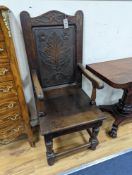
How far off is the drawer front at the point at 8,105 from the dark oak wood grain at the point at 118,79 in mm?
719

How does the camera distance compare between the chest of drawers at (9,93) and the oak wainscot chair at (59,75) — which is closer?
the chest of drawers at (9,93)

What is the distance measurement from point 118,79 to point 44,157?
0.95 m

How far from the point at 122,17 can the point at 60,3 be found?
2.12 feet

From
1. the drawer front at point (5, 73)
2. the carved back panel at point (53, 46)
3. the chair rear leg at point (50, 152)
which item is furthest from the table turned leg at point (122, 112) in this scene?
the drawer front at point (5, 73)

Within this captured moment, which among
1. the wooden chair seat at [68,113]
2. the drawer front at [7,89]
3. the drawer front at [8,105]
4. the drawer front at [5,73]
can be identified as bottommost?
the wooden chair seat at [68,113]

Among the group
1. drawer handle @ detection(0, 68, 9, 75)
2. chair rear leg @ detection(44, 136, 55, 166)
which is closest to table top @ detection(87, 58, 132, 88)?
chair rear leg @ detection(44, 136, 55, 166)

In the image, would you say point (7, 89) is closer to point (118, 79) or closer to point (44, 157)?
point (44, 157)

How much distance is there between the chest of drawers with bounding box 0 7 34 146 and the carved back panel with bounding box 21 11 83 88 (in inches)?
8.1

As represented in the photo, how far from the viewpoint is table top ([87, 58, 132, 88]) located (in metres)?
1.14

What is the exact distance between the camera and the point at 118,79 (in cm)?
117

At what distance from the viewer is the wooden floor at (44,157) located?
128 centimetres

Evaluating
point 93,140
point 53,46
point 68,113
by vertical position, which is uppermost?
point 53,46

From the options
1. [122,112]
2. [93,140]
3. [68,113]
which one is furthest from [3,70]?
[122,112]

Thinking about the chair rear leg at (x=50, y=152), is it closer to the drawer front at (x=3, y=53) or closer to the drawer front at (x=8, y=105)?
the drawer front at (x=8, y=105)
